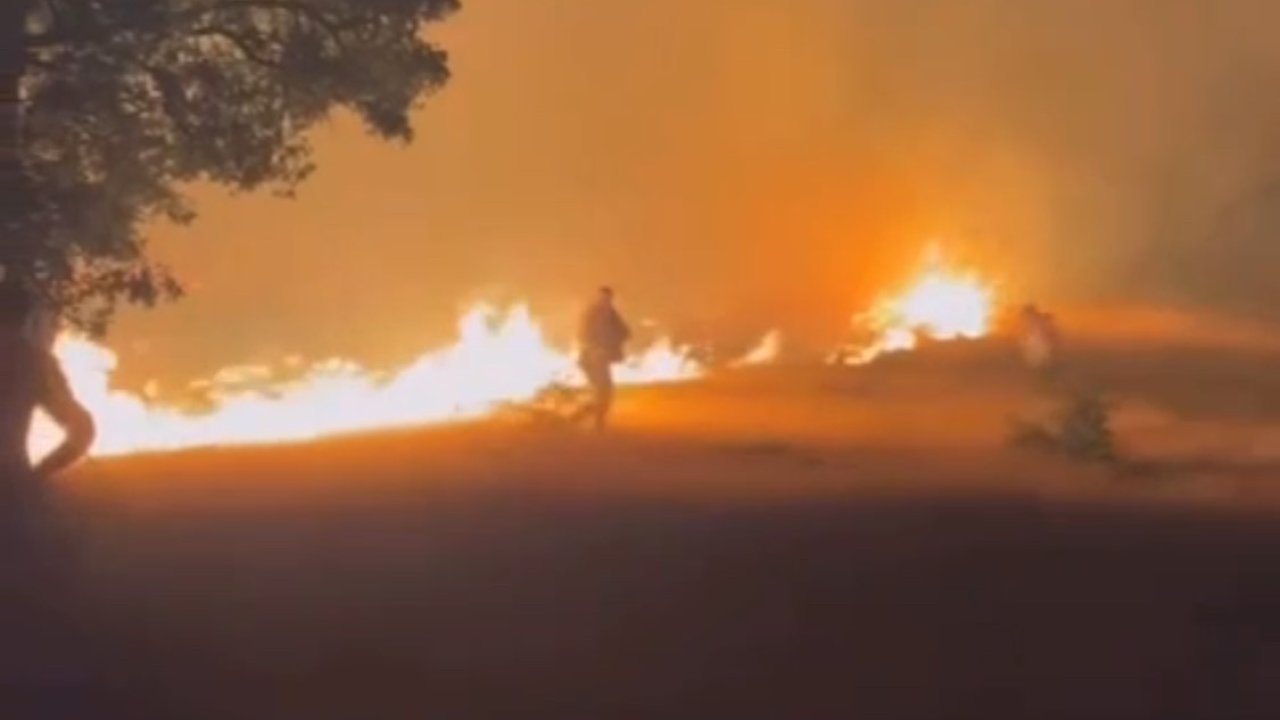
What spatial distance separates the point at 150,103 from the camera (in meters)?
14.7

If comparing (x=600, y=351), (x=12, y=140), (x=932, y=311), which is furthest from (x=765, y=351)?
(x=12, y=140)

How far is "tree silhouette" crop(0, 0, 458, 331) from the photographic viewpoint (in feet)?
45.7

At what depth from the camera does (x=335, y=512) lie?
14.8m

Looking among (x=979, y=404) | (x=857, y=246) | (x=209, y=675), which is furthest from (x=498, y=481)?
(x=857, y=246)

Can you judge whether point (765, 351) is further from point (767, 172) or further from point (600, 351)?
point (600, 351)

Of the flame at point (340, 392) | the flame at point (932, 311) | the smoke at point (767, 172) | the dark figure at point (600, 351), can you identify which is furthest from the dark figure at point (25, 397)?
the smoke at point (767, 172)

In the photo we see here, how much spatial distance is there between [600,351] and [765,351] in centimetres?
1258

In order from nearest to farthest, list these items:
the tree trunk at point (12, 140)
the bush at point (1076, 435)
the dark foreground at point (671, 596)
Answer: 1. the dark foreground at point (671, 596)
2. the tree trunk at point (12, 140)
3. the bush at point (1076, 435)

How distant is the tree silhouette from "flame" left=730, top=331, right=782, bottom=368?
680 inches

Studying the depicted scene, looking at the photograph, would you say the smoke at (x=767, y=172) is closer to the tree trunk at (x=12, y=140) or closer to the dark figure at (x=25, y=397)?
the dark figure at (x=25, y=397)

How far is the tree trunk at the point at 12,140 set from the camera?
1360 centimetres

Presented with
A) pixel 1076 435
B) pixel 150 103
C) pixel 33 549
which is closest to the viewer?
pixel 33 549

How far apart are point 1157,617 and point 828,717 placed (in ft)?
9.63

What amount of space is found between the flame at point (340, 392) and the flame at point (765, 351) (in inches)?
42.6
